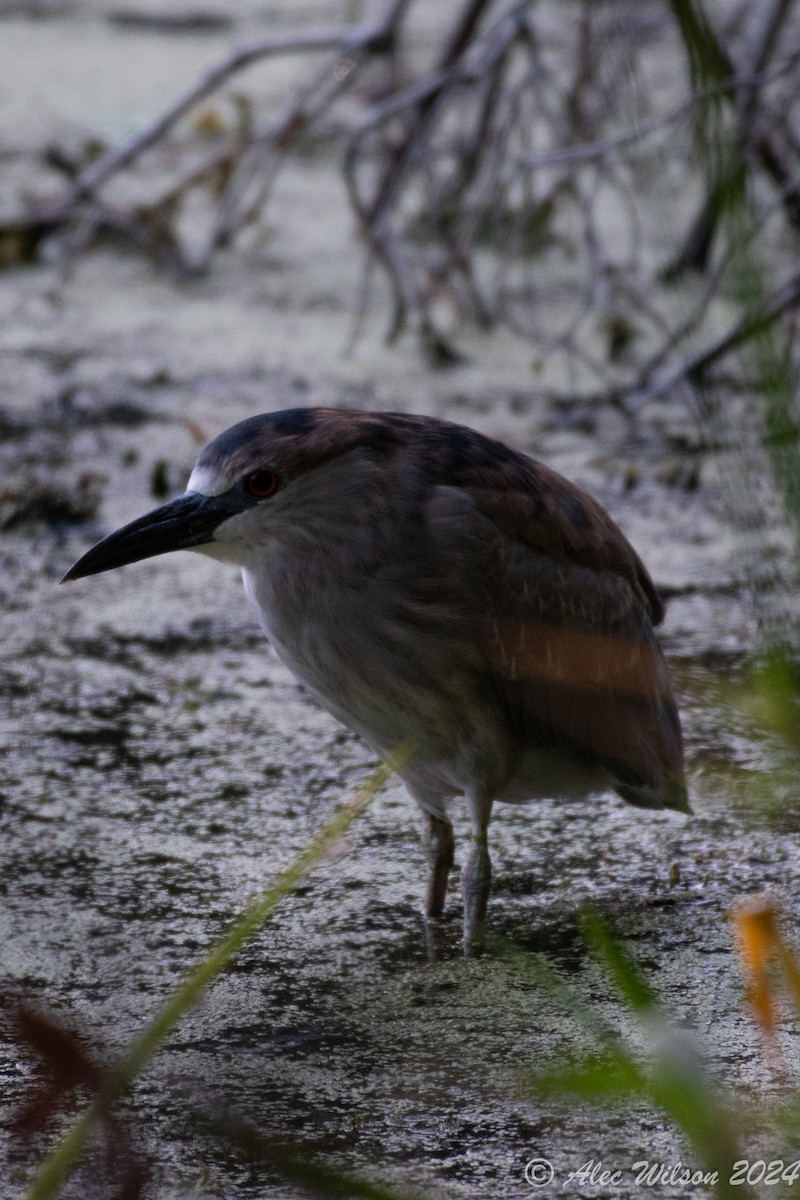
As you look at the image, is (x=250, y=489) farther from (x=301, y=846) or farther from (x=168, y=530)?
(x=301, y=846)

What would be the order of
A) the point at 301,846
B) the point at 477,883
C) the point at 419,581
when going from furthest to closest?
1. the point at 301,846
2. the point at 477,883
3. the point at 419,581

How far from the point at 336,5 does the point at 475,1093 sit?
8.13 metres

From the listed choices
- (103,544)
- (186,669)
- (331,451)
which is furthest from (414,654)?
(186,669)

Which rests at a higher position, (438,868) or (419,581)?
(419,581)

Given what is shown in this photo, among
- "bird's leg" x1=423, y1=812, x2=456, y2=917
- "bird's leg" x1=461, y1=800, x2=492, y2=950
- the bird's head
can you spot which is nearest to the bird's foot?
"bird's leg" x1=461, y1=800, x2=492, y2=950

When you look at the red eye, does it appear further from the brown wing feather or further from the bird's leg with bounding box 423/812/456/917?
the bird's leg with bounding box 423/812/456/917

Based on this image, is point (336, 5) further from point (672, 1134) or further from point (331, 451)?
point (672, 1134)

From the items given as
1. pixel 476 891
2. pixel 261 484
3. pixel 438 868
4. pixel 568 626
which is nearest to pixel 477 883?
pixel 476 891

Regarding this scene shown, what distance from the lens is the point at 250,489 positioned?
2.21m

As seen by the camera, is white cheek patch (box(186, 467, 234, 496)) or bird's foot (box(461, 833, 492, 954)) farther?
bird's foot (box(461, 833, 492, 954))

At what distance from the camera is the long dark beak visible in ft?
7.18

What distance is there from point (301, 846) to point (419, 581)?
24.6 inches

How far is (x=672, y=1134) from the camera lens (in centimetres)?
179

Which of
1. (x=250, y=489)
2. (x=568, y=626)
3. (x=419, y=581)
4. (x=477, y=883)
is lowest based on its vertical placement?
(x=477, y=883)
